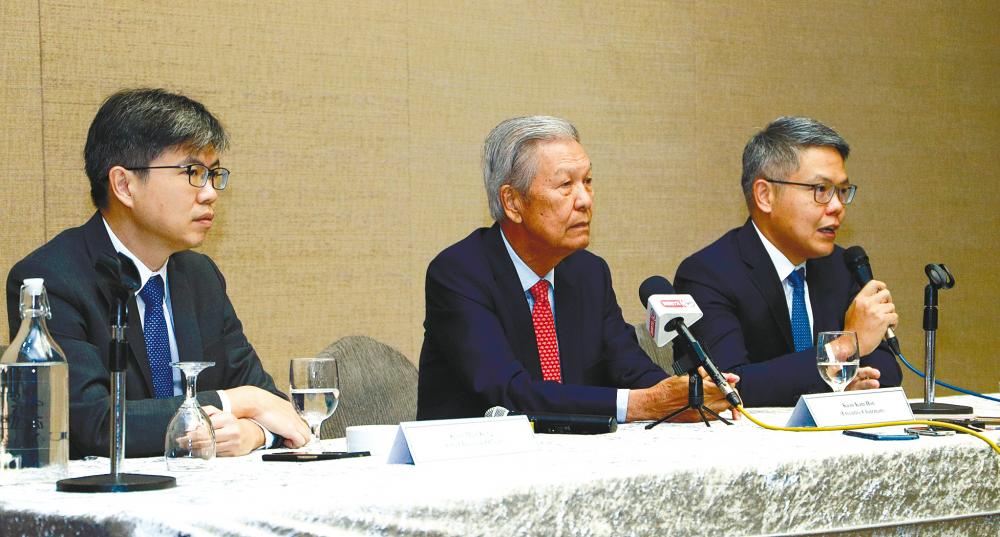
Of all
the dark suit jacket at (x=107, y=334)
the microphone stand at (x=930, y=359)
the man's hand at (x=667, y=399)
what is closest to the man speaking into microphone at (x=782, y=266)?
the microphone stand at (x=930, y=359)

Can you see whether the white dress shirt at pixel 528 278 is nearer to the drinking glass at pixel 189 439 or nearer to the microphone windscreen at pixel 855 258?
the microphone windscreen at pixel 855 258

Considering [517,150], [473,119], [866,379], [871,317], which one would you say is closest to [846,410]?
[866,379]

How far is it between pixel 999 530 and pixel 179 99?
1869mm

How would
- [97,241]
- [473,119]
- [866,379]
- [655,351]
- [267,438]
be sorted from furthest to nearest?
[473,119], [655,351], [866,379], [97,241], [267,438]

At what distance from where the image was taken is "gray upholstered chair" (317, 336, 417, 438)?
294 centimetres

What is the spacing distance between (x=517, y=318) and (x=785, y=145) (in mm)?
1203

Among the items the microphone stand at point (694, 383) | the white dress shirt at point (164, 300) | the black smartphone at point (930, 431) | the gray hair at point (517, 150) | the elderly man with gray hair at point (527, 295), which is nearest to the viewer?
Answer: the black smartphone at point (930, 431)

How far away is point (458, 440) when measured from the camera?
1.72 metres

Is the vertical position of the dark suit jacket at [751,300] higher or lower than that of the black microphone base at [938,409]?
higher

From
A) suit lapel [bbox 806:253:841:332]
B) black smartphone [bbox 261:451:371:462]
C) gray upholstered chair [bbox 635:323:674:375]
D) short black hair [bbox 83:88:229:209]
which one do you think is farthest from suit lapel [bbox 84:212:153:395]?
suit lapel [bbox 806:253:841:332]

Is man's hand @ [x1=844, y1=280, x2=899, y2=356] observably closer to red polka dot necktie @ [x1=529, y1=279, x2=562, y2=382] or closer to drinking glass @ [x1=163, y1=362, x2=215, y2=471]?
red polka dot necktie @ [x1=529, y1=279, x2=562, y2=382]

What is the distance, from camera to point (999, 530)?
1.99 meters

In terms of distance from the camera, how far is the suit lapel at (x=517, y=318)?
2.76 m

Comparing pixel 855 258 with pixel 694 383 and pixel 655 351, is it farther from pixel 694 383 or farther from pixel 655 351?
pixel 694 383
